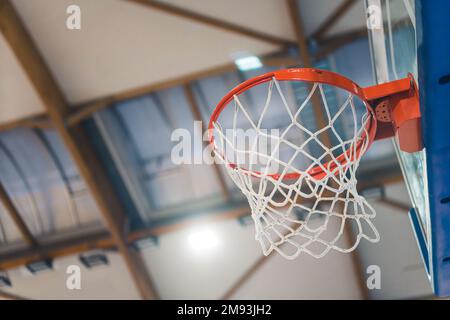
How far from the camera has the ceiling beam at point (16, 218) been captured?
236 inches

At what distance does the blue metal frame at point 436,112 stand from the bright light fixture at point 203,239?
12.0ft

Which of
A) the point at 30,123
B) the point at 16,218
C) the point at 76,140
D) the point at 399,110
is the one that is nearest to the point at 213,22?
the point at 76,140

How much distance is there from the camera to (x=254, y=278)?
255 inches

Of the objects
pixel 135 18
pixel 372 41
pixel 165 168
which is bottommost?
pixel 372 41

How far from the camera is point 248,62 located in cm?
519

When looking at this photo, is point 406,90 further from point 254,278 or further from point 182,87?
point 254,278

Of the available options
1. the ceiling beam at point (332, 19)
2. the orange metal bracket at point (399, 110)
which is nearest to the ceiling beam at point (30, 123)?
the ceiling beam at point (332, 19)

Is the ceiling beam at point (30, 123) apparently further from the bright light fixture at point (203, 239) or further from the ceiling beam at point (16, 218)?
the bright light fixture at point (203, 239)

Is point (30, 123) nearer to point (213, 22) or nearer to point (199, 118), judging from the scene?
point (199, 118)

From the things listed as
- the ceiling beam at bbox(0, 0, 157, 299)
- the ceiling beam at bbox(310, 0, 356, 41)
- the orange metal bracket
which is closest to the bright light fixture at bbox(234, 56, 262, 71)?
the ceiling beam at bbox(310, 0, 356, 41)

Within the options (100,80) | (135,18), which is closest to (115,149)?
(100,80)

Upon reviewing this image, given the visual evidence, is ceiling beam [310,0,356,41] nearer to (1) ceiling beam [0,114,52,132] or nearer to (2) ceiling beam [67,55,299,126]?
(2) ceiling beam [67,55,299,126]

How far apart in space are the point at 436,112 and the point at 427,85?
172mm

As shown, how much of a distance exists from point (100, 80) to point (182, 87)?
0.96m
